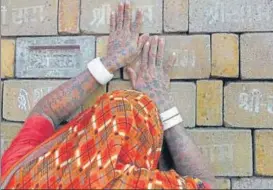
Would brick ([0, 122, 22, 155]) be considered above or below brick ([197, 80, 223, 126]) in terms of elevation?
below

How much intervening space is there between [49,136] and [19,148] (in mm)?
119

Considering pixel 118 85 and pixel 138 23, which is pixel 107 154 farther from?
pixel 138 23

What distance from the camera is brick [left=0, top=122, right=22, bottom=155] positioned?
1.91 m

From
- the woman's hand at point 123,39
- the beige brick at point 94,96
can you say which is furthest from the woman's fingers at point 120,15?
the beige brick at point 94,96

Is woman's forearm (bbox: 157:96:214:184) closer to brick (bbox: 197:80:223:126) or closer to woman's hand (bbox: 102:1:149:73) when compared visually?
brick (bbox: 197:80:223:126)

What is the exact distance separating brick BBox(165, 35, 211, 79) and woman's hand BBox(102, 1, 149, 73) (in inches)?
4.3

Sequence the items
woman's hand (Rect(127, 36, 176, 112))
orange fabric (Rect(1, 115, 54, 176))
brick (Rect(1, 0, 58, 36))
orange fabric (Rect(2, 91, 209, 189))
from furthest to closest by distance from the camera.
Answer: brick (Rect(1, 0, 58, 36)), woman's hand (Rect(127, 36, 176, 112)), orange fabric (Rect(1, 115, 54, 176)), orange fabric (Rect(2, 91, 209, 189))

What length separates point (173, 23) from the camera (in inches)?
71.9

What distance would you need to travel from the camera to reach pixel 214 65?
A: 1.81 metres

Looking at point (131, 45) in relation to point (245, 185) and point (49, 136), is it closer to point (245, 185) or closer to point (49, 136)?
point (49, 136)

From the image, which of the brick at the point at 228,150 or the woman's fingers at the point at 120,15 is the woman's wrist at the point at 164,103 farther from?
the woman's fingers at the point at 120,15

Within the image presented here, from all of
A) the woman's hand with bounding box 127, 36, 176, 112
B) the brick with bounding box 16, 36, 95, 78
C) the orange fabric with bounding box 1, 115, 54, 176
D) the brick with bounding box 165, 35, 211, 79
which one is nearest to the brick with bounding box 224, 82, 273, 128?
the brick with bounding box 165, 35, 211, 79

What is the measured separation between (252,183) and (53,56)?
89cm

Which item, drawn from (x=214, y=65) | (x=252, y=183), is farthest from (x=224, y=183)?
(x=214, y=65)
